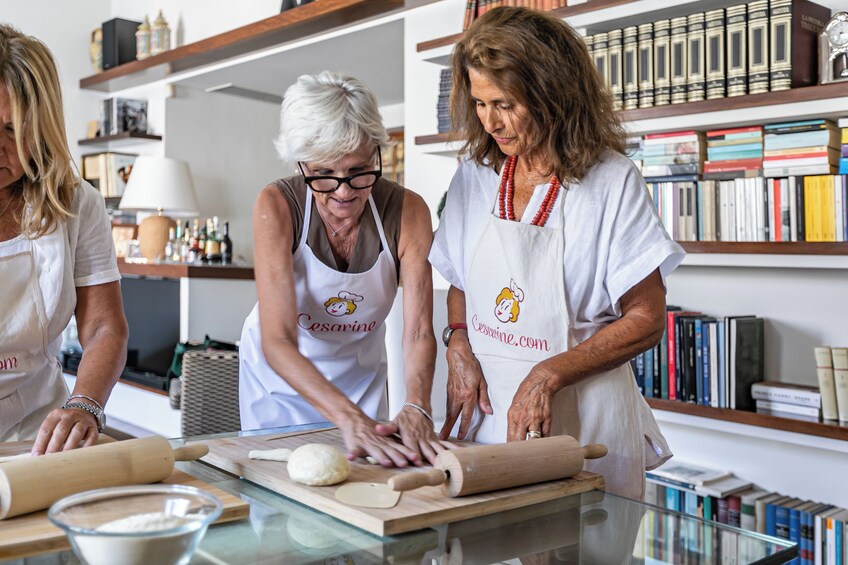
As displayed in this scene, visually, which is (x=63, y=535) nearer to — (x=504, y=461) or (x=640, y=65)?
(x=504, y=461)

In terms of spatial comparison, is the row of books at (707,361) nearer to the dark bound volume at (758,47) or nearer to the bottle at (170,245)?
the dark bound volume at (758,47)

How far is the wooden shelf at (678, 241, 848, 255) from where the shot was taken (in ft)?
7.70

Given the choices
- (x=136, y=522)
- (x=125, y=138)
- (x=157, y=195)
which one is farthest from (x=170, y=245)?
(x=136, y=522)

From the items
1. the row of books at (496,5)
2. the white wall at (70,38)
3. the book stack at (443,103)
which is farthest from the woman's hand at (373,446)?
the white wall at (70,38)

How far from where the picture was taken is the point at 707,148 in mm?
2723

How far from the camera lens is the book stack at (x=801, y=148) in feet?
8.05

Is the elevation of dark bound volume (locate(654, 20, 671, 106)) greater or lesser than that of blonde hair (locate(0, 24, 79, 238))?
greater

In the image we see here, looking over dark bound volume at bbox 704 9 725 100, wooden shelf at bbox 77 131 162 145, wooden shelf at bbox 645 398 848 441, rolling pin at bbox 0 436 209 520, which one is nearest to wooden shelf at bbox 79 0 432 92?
wooden shelf at bbox 77 131 162 145

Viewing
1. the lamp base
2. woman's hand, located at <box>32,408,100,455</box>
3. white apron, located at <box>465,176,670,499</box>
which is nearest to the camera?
woman's hand, located at <box>32,408,100,455</box>

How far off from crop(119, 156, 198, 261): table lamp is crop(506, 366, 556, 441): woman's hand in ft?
13.8

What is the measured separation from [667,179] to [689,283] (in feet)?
1.39

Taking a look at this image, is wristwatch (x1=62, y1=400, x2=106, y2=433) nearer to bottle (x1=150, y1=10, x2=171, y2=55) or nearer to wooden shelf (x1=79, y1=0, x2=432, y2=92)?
wooden shelf (x1=79, y1=0, x2=432, y2=92)

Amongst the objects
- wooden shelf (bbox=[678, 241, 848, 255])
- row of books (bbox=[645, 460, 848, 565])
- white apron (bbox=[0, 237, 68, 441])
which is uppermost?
wooden shelf (bbox=[678, 241, 848, 255])

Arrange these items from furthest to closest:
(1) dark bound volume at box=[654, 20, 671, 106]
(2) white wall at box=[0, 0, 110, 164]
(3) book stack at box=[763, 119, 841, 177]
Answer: (2) white wall at box=[0, 0, 110, 164]
(1) dark bound volume at box=[654, 20, 671, 106]
(3) book stack at box=[763, 119, 841, 177]
